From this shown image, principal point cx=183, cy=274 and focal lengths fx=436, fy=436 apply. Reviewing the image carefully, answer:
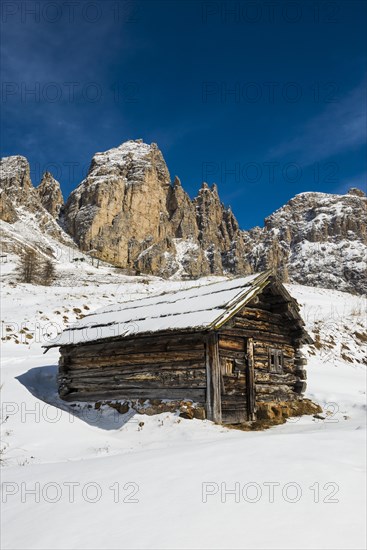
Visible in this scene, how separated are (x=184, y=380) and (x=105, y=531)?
816 centimetres

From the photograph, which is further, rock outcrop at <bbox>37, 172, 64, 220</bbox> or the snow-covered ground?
rock outcrop at <bbox>37, 172, 64, 220</bbox>

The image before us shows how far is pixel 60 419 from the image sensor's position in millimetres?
12742

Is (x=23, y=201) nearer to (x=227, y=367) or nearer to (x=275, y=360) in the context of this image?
(x=275, y=360)

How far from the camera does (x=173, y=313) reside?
1355cm

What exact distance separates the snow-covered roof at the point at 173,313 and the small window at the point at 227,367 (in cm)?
167

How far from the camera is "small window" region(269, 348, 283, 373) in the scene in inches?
577

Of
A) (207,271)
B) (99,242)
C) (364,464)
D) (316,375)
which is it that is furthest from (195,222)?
(364,464)

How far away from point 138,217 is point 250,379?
507 ft

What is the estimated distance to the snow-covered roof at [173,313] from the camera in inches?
483

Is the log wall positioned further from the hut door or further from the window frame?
the window frame

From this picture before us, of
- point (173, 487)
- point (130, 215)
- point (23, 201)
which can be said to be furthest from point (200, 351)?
point (130, 215)

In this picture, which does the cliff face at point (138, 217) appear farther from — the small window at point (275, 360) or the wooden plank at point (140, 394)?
the small window at point (275, 360)

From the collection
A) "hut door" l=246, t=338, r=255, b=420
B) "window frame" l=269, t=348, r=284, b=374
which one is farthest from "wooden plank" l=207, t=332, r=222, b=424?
"window frame" l=269, t=348, r=284, b=374

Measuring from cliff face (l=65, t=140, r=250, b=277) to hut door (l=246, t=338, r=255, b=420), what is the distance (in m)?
134
